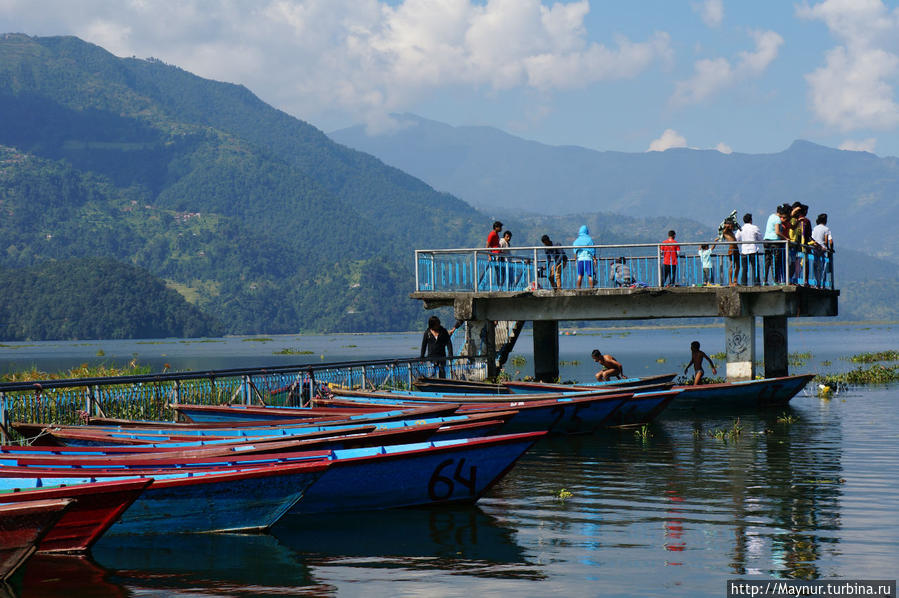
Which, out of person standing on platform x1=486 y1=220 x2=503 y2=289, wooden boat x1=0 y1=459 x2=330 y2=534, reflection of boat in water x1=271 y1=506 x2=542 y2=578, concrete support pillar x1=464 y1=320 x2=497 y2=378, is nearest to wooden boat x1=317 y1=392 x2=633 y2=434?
reflection of boat in water x1=271 y1=506 x2=542 y2=578

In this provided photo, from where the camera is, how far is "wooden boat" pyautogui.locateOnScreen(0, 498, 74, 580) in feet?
38.9

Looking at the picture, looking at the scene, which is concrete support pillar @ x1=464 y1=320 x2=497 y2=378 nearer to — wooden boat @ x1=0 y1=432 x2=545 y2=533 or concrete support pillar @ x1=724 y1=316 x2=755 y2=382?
concrete support pillar @ x1=724 y1=316 x2=755 y2=382

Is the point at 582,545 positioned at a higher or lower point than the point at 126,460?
lower

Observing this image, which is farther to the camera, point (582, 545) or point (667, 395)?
point (667, 395)

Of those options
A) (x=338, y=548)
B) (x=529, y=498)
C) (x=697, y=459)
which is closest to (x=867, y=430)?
(x=697, y=459)

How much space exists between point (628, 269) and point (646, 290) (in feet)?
5.37

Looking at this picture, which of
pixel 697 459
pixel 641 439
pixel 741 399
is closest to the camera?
pixel 697 459

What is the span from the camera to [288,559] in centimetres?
1345

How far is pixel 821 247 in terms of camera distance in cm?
3481

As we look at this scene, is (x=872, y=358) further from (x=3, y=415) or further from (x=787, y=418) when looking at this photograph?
(x=3, y=415)

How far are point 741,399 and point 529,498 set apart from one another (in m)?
15.3

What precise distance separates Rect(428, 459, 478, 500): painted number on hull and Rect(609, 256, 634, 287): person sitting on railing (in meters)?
19.4

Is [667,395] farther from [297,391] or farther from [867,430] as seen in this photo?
[297,391]

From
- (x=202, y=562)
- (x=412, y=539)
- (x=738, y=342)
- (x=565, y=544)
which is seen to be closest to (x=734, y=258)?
(x=738, y=342)
